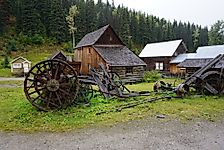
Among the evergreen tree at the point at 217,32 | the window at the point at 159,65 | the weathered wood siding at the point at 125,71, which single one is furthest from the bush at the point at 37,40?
the evergreen tree at the point at 217,32

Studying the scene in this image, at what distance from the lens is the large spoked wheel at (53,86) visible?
1382 centimetres

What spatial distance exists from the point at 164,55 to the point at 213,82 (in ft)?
101

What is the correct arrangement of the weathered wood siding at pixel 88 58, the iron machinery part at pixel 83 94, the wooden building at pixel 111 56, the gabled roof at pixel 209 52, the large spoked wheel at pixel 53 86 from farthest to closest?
the weathered wood siding at pixel 88 58 < the wooden building at pixel 111 56 < the gabled roof at pixel 209 52 < the iron machinery part at pixel 83 94 < the large spoked wheel at pixel 53 86

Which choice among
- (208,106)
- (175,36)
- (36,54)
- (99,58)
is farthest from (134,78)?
(175,36)

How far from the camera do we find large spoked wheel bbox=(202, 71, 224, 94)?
19.2m

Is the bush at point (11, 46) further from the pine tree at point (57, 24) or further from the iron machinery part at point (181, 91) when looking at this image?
the iron machinery part at point (181, 91)

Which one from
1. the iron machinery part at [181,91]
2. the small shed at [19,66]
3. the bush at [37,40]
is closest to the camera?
the iron machinery part at [181,91]

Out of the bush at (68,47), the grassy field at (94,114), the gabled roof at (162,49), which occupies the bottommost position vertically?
the grassy field at (94,114)

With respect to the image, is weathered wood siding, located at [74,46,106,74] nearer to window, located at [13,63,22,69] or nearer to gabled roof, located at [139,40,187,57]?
window, located at [13,63,22,69]

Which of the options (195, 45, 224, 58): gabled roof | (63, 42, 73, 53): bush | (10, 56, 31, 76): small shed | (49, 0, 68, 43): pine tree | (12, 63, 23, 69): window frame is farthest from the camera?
(49, 0, 68, 43): pine tree

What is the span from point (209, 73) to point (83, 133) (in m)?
12.6

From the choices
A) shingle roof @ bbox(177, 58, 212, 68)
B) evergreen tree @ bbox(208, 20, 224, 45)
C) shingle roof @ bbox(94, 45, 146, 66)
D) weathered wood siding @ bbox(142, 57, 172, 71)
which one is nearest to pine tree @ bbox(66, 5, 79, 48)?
weathered wood siding @ bbox(142, 57, 172, 71)

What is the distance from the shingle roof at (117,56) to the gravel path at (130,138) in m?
21.3

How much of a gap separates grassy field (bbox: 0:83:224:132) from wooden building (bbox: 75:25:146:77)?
53.1ft
